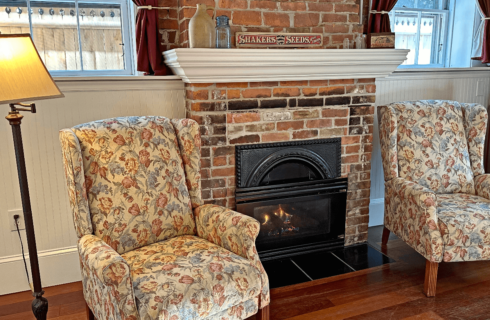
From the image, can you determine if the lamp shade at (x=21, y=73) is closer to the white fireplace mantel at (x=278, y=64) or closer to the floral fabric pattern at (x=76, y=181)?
the floral fabric pattern at (x=76, y=181)

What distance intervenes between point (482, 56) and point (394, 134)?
4.76ft

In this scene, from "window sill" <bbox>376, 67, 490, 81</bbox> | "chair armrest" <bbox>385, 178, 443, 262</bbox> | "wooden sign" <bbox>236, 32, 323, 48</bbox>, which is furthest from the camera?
"window sill" <bbox>376, 67, 490, 81</bbox>

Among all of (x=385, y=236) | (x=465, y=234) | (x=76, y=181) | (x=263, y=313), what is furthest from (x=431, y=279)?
(x=76, y=181)

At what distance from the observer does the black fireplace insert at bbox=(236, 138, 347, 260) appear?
2.73 meters

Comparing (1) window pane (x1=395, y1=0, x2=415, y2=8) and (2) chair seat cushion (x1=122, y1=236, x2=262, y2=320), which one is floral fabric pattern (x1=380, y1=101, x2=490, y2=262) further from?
(2) chair seat cushion (x1=122, y1=236, x2=262, y2=320)

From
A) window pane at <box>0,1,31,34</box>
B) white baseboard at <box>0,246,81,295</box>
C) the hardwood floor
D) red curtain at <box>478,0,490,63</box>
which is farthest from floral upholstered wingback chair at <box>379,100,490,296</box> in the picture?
window pane at <box>0,1,31,34</box>

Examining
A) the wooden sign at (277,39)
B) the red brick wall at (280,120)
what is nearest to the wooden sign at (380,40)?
the red brick wall at (280,120)

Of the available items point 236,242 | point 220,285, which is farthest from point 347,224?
point 220,285

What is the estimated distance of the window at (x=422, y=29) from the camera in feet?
11.6

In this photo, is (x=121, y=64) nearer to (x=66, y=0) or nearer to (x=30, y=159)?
(x=66, y=0)

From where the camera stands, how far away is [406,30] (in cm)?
359

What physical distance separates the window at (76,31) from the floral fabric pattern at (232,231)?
4.19 ft

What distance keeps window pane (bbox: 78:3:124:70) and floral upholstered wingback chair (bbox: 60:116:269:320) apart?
0.78 metres

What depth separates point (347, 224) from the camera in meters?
3.08
